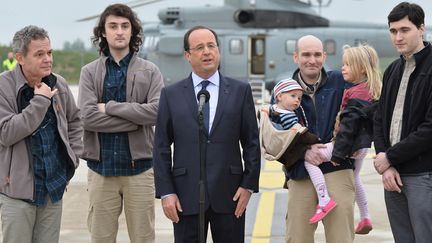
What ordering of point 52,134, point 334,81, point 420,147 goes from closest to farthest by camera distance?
point 420,147, point 52,134, point 334,81

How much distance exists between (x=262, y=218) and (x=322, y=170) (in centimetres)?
323

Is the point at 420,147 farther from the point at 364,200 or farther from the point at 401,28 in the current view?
the point at 364,200

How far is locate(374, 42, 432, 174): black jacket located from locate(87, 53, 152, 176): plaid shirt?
1.80 meters

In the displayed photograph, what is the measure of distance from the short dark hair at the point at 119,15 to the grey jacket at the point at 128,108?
0.09m

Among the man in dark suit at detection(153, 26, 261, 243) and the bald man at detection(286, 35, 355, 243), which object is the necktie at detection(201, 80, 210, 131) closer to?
the man in dark suit at detection(153, 26, 261, 243)

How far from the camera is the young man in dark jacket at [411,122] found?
4.22 m

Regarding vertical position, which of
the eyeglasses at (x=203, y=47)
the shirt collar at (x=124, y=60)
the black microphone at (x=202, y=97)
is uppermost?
the eyeglasses at (x=203, y=47)

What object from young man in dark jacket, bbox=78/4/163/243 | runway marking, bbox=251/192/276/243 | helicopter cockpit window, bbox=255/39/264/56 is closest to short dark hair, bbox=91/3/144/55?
young man in dark jacket, bbox=78/4/163/243

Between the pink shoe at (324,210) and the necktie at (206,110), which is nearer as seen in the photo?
the necktie at (206,110)

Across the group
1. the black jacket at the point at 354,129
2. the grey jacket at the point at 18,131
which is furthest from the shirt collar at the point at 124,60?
the black jacket at the point at 354,129

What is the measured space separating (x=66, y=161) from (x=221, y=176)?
1.08 metres

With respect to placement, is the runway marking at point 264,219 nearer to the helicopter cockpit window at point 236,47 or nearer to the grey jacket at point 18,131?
the grey jacket at point 18,131

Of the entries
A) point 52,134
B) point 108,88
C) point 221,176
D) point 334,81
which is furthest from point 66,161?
point 334,81

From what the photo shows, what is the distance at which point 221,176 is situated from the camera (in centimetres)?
431
